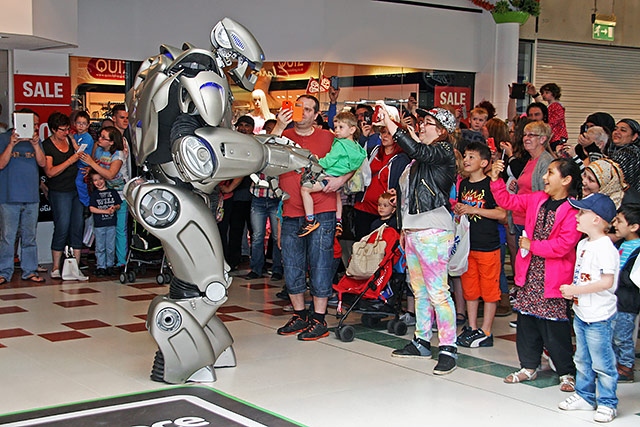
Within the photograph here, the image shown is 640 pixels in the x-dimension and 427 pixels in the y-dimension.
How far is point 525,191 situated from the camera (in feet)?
23.8

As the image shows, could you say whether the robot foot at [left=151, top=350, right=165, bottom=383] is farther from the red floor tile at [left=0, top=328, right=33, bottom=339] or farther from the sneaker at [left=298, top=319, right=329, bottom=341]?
the red floor tile at [left=0, top=328, right=33, bottom=339]

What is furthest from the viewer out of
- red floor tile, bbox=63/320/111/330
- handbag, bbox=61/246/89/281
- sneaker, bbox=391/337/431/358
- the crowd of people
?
handbag, bbox=61/246/89/281

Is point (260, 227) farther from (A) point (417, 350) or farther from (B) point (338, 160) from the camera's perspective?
(A) point (417, 350)

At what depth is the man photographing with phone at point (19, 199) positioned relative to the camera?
29.3 ft

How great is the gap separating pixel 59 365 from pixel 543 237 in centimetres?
324

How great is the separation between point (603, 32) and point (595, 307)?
1148cm

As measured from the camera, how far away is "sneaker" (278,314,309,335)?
6.77m

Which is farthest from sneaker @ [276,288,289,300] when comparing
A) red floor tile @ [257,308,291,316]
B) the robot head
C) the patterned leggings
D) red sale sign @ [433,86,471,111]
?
red sale sign @ [433,86,471,111]

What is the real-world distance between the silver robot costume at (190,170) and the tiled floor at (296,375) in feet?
1.04

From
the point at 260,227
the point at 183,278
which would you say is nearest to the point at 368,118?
the point at 260,227

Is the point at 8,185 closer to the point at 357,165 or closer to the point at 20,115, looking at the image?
the point at 20,115

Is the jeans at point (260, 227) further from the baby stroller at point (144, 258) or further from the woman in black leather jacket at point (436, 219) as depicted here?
the woman in black leather jacket at point (436, 219)

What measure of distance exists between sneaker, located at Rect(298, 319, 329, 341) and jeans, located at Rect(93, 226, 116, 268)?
347cm

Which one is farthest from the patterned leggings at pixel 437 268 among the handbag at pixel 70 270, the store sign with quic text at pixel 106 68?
the store sign with quic text at pixel 106 68
